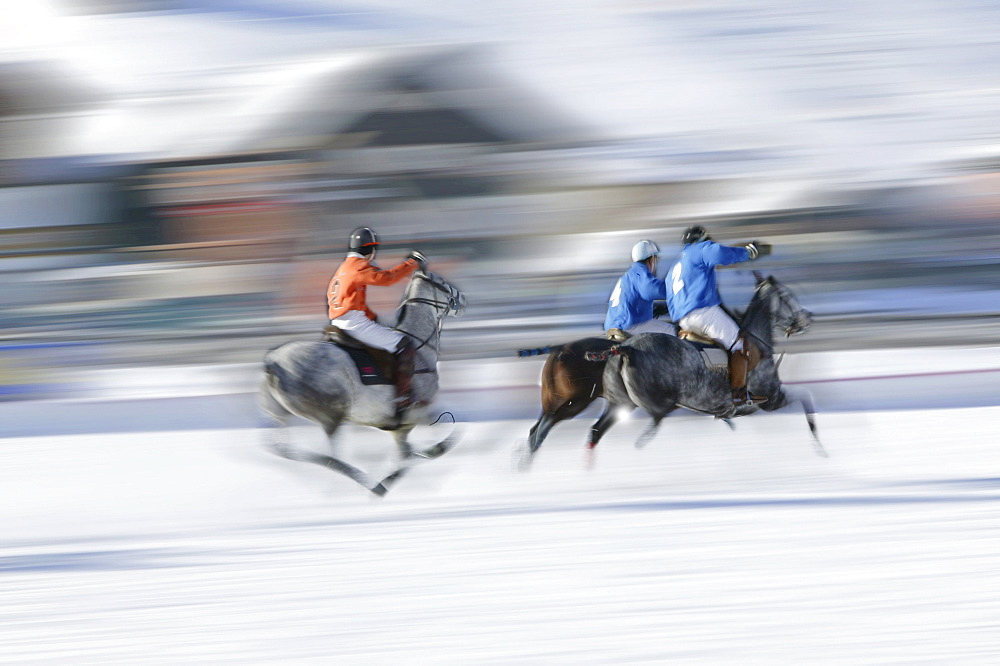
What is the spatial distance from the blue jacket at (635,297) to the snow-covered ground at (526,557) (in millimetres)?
806

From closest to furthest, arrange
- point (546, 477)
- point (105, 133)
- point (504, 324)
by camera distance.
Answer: point (546, 477), point (504, 324), point (105, 133)

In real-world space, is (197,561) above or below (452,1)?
below

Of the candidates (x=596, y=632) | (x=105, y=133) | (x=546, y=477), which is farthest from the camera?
(x=105, y=133)

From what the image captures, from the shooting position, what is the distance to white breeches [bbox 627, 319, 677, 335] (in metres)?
5.74

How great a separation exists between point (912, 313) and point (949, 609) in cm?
918

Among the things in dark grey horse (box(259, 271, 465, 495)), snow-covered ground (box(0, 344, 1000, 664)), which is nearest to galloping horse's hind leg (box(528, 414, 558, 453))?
snow-covered ground (box(0, 344, 1000, 664))

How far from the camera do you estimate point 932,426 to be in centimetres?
671

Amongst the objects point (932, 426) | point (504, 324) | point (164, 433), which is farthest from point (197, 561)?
point (504, 324)

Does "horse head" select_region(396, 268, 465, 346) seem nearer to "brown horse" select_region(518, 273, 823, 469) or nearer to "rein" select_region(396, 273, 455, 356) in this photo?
"rein" select_region(396, 273, 455, 356)

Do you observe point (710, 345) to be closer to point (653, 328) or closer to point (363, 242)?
point (653, 328)

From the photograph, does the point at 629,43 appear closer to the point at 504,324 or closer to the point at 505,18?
the point at 505,18

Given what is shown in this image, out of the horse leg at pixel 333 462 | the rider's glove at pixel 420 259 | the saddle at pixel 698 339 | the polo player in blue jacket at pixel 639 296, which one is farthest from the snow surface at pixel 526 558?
the rider's glove at pixel 420 259

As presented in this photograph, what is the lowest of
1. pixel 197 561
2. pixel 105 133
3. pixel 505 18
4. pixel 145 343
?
pixel 145 343

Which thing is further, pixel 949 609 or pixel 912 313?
pixel 912 313
